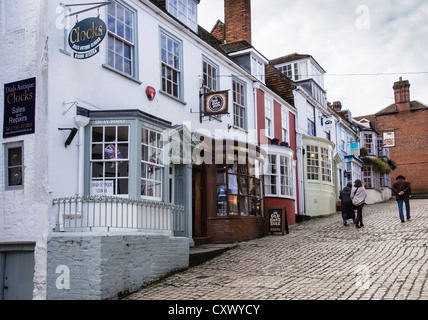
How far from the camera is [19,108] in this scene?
30.1 ft

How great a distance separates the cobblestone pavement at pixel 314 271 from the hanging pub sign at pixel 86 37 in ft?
15.2

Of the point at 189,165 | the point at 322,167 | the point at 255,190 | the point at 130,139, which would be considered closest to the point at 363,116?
the point at 322,167

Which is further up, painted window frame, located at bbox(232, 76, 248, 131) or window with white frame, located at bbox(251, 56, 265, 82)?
window with white frame, located at bbox(251, 56, 265, 82)

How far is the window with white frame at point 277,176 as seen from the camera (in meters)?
19.2

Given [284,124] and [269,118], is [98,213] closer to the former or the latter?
[269,118]

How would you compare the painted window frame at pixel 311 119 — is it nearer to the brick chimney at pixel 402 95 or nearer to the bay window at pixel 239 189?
the bay window at pixel 239 189

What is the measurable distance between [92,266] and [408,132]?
42.6 m

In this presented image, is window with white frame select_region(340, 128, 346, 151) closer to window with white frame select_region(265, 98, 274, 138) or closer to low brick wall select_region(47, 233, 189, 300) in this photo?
window with white frame select_region(265, 98, 274, 138)

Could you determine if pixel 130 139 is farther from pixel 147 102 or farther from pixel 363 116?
pixel 363 116

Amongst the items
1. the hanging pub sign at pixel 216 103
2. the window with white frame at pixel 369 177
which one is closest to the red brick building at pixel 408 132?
the window with white frame at pixel 369 177

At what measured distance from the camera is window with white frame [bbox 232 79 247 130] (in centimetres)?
1705

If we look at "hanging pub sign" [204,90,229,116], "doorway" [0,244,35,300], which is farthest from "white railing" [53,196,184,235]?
"hanging pub sign" [204,90,229,116]
